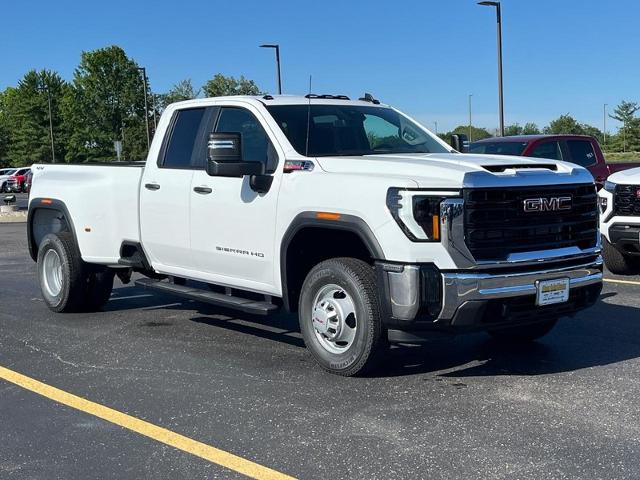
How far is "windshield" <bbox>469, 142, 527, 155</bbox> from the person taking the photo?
13.3 metres

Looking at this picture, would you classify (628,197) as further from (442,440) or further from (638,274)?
(442,440)

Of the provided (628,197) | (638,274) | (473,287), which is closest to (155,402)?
(473,287)

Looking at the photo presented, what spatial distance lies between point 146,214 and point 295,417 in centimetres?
301

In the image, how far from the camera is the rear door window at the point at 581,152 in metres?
14.1

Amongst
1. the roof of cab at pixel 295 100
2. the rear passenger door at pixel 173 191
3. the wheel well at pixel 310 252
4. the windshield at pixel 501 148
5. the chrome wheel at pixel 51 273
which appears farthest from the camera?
the windshield at pixel 501 148

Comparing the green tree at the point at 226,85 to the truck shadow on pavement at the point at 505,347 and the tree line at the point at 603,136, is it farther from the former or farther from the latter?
the truck shadow on pavement at the point at 505,347

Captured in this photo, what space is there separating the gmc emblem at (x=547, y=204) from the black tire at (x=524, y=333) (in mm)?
1222

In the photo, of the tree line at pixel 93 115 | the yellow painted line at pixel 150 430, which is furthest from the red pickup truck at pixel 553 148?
the tree line at pixel 93 115

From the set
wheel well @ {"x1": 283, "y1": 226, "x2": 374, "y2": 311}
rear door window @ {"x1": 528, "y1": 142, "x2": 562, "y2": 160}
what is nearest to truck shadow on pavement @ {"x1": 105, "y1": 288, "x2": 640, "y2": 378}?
wheel well @ {"x1": 283, "y1": 226, "x2": 374, "y2": 311}

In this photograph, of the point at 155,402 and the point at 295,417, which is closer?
the point at 295,417

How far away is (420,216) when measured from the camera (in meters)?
4.77

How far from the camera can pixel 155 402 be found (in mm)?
4902

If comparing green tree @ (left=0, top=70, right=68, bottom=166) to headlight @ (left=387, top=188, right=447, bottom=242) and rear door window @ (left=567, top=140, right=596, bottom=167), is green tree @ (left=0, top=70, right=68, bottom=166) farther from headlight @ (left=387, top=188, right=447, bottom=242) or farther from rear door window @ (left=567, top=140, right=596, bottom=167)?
headlight @ (left=387, top=188, right=447, bottom=242)

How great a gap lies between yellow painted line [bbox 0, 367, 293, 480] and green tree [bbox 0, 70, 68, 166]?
73.6m
